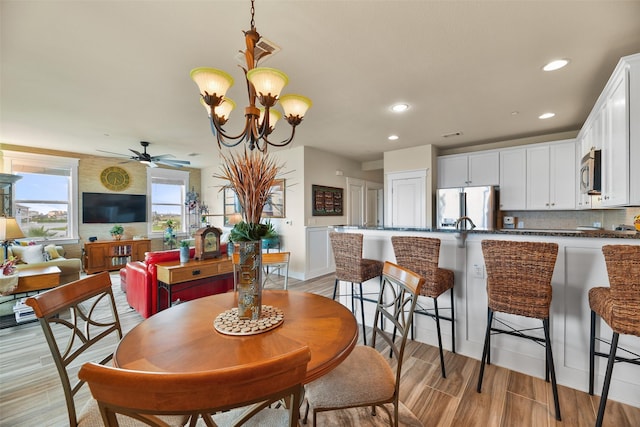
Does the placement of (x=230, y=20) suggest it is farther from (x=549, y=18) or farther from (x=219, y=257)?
(x=219, y=257)

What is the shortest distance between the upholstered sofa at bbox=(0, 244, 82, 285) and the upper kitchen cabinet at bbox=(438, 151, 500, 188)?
247 inches

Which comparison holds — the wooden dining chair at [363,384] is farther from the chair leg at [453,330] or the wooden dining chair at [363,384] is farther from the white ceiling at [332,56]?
the white ceiling at [332,56]

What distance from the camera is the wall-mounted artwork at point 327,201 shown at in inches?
208

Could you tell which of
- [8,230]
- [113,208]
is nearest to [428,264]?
[8,230]

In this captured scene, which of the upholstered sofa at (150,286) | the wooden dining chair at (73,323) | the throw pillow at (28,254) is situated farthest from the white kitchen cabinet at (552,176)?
the throw pillow at (28,254)

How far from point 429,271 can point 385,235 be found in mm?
818

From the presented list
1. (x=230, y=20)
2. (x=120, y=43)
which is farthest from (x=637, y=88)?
(x=120, y=43)

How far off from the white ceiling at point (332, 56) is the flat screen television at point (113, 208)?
2.36 metres

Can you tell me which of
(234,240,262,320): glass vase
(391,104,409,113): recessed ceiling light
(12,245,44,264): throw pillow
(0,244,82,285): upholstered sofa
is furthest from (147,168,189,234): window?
(234,240,262,320): glass vase

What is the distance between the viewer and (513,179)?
4.39 metres

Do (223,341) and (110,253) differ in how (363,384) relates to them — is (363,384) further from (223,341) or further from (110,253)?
(110,253)

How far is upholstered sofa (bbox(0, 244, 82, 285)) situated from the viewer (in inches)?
145

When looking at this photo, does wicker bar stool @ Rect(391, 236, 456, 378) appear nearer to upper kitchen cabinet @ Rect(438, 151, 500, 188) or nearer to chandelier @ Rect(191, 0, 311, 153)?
chandelier @ Rect(191, 0, 311, 153)

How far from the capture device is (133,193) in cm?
636
